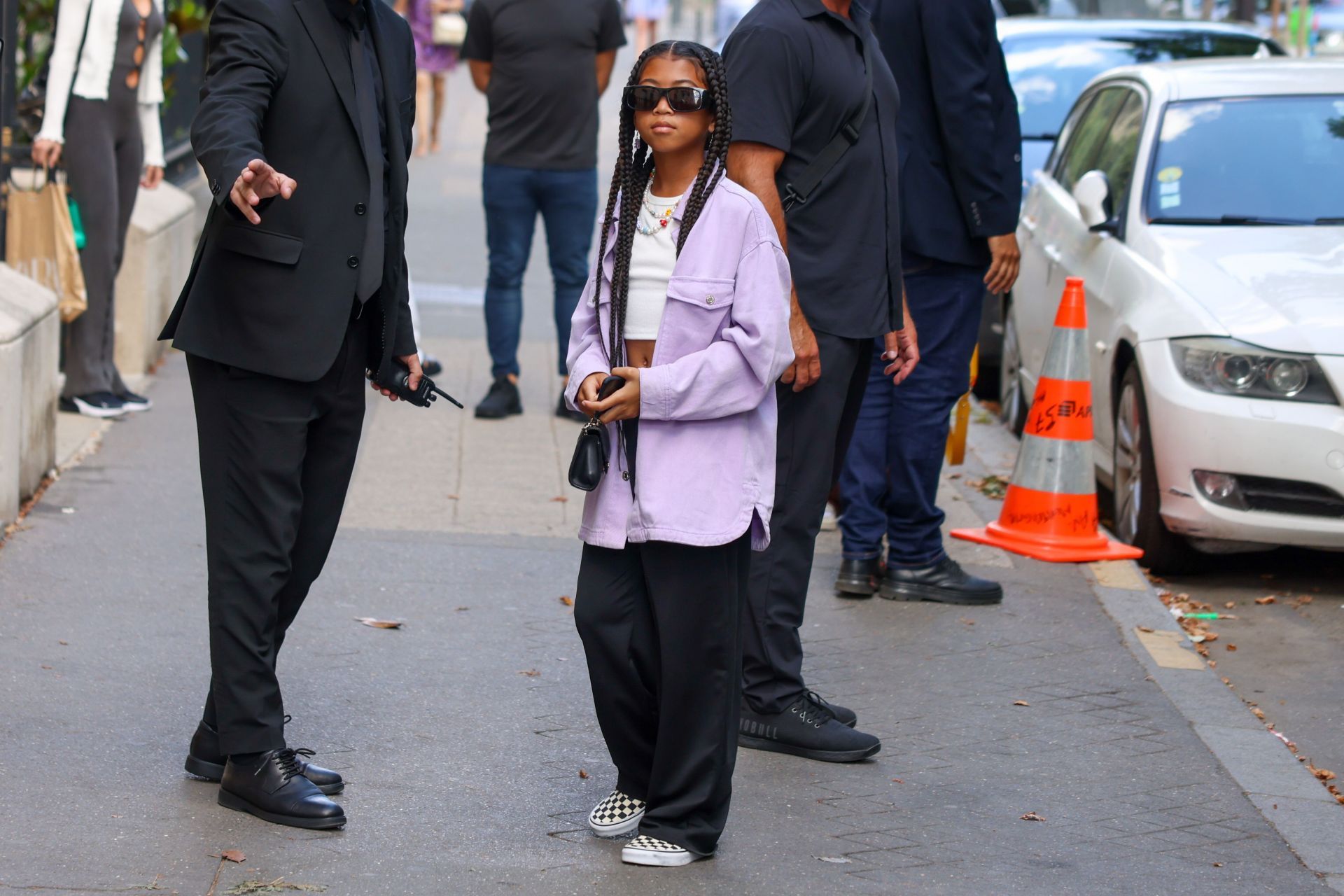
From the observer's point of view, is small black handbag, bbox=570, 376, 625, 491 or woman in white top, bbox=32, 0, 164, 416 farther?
woman in white top, bbox=32, 0, 164, 416

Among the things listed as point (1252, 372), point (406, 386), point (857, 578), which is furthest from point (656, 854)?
point (1252, 372)

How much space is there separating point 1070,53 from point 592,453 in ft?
27.4

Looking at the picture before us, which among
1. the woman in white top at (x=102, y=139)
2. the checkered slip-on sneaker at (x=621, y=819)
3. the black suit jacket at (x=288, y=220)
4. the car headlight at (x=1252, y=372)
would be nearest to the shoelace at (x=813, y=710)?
the checkered slip-on sneaker at (x=621, y=819)

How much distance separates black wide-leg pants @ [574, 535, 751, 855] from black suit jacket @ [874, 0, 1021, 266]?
220 cm

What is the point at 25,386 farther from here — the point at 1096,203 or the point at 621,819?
the point at 1096,203

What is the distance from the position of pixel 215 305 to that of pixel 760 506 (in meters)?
1.24

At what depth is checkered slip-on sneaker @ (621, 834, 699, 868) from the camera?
387 centimetres

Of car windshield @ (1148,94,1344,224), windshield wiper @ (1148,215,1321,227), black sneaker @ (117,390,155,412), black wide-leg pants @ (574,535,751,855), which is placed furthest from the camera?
black sneaker @ (117,390,155,412)

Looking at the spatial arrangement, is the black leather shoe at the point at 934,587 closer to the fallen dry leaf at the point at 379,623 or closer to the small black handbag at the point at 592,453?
the fallen dry leaf at the point at 379,623

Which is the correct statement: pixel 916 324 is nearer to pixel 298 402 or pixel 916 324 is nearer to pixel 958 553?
pixel 958 553

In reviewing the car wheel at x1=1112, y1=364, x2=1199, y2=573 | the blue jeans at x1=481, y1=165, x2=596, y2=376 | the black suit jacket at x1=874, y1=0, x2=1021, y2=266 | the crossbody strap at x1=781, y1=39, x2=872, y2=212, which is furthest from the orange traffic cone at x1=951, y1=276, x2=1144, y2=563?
the blue jeans at x1=481, y1=165, x2=596, y2=376

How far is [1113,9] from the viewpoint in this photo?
18.6 meters

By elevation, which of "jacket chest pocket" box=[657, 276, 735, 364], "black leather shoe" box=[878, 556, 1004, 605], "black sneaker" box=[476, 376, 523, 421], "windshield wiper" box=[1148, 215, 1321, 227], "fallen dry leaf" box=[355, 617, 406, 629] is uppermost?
"jacket chest pocket" box=[657, 276, 735, 364]

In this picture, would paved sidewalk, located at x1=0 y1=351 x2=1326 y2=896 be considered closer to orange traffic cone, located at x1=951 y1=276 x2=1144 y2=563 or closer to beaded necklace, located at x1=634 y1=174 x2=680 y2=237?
orange traffic cone, located at x1=951 y1=276 x2=1144 y2=563
